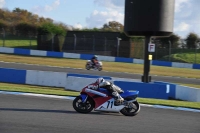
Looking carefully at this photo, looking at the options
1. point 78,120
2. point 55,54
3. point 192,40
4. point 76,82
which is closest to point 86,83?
point 76,82

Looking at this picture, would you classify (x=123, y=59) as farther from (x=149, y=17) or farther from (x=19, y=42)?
(x=149, y=17)

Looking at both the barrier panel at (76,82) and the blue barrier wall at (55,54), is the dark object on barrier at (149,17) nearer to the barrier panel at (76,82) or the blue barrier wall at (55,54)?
the barrier panel at (76,82)

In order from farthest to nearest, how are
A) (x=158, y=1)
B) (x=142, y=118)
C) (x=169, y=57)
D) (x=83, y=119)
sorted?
(x=169, y=57) < (x=158, y=1) < (x=142, y=118) < (x=83, y=119)

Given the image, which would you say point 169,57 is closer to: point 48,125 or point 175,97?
point 175,97

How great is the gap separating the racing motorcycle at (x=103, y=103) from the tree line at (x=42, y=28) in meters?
31.7

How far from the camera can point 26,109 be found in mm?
11227

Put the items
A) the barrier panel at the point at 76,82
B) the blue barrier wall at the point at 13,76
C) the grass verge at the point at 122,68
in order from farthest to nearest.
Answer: the grass verge at the point at 122,68
the blue barrier wall at the point at 13,76
the barrier panel at the point at 76,82

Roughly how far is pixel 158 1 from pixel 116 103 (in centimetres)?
801

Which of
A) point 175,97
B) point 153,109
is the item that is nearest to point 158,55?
point 175,97

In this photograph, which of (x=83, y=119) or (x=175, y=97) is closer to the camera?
(x=83, y=119)

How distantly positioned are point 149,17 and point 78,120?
8991 mm

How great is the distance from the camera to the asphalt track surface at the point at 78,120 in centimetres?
883

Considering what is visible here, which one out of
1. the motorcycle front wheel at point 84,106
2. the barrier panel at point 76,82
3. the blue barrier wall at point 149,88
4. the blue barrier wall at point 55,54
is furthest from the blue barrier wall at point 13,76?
the blue barrier wall at point 55,54

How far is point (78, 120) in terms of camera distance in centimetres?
994
